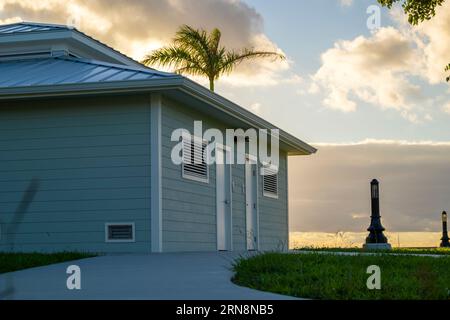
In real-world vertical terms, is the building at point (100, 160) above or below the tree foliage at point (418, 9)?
below

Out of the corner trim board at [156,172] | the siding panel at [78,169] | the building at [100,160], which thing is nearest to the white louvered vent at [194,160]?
the building at [100,160]

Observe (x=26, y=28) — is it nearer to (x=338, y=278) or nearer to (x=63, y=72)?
(x=63, y=72)

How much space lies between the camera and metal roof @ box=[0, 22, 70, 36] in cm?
1734

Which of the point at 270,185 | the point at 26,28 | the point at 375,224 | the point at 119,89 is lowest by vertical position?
the point at 375,224

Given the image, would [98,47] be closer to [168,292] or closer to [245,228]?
[245,228]

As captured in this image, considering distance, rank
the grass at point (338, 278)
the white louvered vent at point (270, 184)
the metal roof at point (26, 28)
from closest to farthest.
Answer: the grass at point (338, 278) < the metal roof at point (26, 28) < the white louvered vent at point (270, 184)

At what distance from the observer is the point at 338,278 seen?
326 inches

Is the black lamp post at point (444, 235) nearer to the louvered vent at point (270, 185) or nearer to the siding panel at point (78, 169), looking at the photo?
the louvered vent at point (270, 185)

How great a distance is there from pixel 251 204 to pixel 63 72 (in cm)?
680

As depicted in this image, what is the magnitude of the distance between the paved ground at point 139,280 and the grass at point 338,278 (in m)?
0.37

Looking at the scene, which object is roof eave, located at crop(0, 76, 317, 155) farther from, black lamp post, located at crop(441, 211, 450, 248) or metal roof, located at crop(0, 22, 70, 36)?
black lamp post, located at crop(441, 211, 450, 248)

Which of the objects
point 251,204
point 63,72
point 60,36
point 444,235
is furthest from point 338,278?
point 444,235

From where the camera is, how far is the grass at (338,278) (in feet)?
24.3

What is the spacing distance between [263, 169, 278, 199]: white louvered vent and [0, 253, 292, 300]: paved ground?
9.40 m
